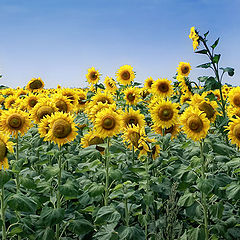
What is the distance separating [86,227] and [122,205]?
1.54ft

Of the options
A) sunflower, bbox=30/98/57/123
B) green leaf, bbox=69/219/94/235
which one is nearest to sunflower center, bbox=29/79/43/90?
sunflower, bbox=30/98/57/123

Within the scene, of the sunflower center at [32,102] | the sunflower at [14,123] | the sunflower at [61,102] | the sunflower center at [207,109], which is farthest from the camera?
the sunflower center at [32,102]

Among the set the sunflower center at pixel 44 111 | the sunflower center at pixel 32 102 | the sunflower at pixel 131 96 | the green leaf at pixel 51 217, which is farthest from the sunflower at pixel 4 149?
the sunflower at pixel 131 96

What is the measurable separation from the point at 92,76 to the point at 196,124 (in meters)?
5.33

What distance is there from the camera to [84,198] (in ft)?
12.5

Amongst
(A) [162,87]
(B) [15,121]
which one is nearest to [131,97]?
(A) [162,87]

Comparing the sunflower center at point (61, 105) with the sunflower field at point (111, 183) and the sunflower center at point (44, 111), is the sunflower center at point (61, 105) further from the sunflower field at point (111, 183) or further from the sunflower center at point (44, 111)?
the sunflower center at point (44, 111)

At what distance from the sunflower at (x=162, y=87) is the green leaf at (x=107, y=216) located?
3.95 metres

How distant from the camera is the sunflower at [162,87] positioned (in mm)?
6965

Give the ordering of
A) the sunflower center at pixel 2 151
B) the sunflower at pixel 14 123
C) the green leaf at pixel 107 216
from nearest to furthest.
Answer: the sunflower center at pixel 2 151, the green leaf at pixel 107 216, the sunflower at pixel 14 123

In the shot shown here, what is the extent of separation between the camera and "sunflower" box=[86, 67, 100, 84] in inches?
339

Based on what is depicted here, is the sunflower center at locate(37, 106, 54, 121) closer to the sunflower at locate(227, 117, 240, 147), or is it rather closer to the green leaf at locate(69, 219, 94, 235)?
the green leaf at locate(69, 219, 94, 235)

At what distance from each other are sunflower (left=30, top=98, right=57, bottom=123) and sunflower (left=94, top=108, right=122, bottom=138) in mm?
992

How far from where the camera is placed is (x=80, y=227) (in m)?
3.64
